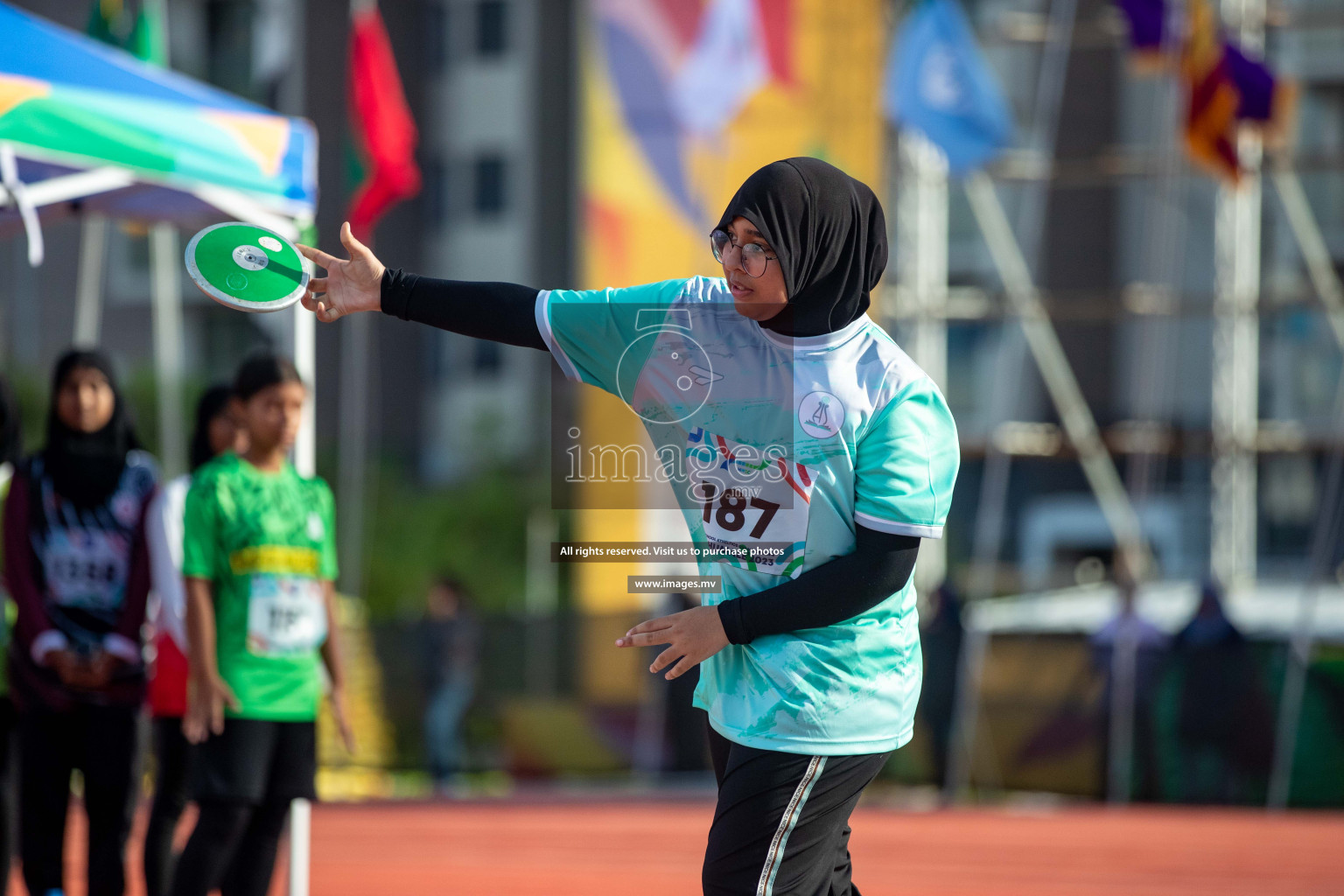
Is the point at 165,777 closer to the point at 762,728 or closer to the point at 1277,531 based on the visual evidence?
the point at 762,728

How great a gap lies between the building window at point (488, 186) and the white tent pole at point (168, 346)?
5935 mm

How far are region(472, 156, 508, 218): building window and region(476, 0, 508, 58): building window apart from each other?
2.13m

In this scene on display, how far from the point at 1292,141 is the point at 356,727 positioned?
44.7 feet

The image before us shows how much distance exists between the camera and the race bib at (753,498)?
2670 millimetres

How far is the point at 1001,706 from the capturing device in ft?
35.3

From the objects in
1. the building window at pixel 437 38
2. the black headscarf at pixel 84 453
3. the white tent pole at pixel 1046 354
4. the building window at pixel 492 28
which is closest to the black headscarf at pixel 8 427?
the black headscarf at pixel 84 453

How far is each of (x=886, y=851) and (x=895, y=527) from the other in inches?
228

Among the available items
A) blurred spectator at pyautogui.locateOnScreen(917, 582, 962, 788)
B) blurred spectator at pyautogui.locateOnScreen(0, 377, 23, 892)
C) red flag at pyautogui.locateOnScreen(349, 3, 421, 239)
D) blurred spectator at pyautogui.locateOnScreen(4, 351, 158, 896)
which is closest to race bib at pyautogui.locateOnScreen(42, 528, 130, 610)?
blurred spectator at pyautogui.locateOnScreen(4, 351, 158, 896)

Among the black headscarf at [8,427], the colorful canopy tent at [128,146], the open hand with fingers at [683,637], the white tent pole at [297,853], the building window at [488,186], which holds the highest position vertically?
the building window at [488,186]

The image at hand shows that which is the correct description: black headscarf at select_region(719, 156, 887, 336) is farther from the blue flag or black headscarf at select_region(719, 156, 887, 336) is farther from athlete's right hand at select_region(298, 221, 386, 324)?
the blue flag

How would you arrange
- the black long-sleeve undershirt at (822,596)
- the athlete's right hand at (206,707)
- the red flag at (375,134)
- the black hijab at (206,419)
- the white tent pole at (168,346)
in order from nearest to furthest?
the black long-sleeve undershirt at (822,596) → the athlete's right hand at (206,707) → the black hijab at (206,419) → the red flag at (375,134) → the white tent pole at (168,346)

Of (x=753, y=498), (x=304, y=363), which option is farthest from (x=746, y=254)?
(x=304, y=363)

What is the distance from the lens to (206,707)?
399cm

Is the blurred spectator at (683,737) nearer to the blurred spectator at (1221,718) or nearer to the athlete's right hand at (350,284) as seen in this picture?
the blurred spectator at (1221,718)
